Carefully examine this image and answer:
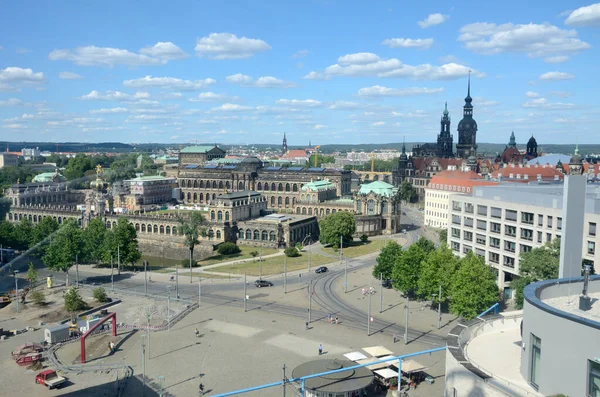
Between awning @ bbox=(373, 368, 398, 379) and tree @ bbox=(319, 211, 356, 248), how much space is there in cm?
7453

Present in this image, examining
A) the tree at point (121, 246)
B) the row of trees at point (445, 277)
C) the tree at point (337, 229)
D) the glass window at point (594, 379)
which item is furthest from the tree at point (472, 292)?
the tree at point (121, 246)

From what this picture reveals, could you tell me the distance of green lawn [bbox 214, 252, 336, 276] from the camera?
106375mm

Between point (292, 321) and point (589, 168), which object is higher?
point (589, 168)

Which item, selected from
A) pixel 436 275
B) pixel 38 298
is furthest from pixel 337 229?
pixel 38 298

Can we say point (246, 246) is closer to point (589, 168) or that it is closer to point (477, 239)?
point (477, 239)

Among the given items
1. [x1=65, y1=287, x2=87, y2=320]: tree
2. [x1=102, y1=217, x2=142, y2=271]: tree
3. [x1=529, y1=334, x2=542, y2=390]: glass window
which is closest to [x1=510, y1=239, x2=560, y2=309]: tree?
[x1=529, y1=334, x2=542, y2=390]: glass window

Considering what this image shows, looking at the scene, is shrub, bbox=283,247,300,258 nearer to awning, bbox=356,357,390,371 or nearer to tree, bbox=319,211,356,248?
tree, bbox=319,211,356,248

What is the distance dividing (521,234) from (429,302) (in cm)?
1872

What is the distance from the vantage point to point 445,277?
72.6 meters

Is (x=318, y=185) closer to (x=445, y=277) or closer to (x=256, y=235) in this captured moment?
(x=256, y=235)

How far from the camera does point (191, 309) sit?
78562mm

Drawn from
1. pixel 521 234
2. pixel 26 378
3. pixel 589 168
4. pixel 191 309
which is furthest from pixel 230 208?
pixel 589 168

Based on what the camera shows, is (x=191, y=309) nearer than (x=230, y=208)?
Yes

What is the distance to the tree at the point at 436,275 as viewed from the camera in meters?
72.8
